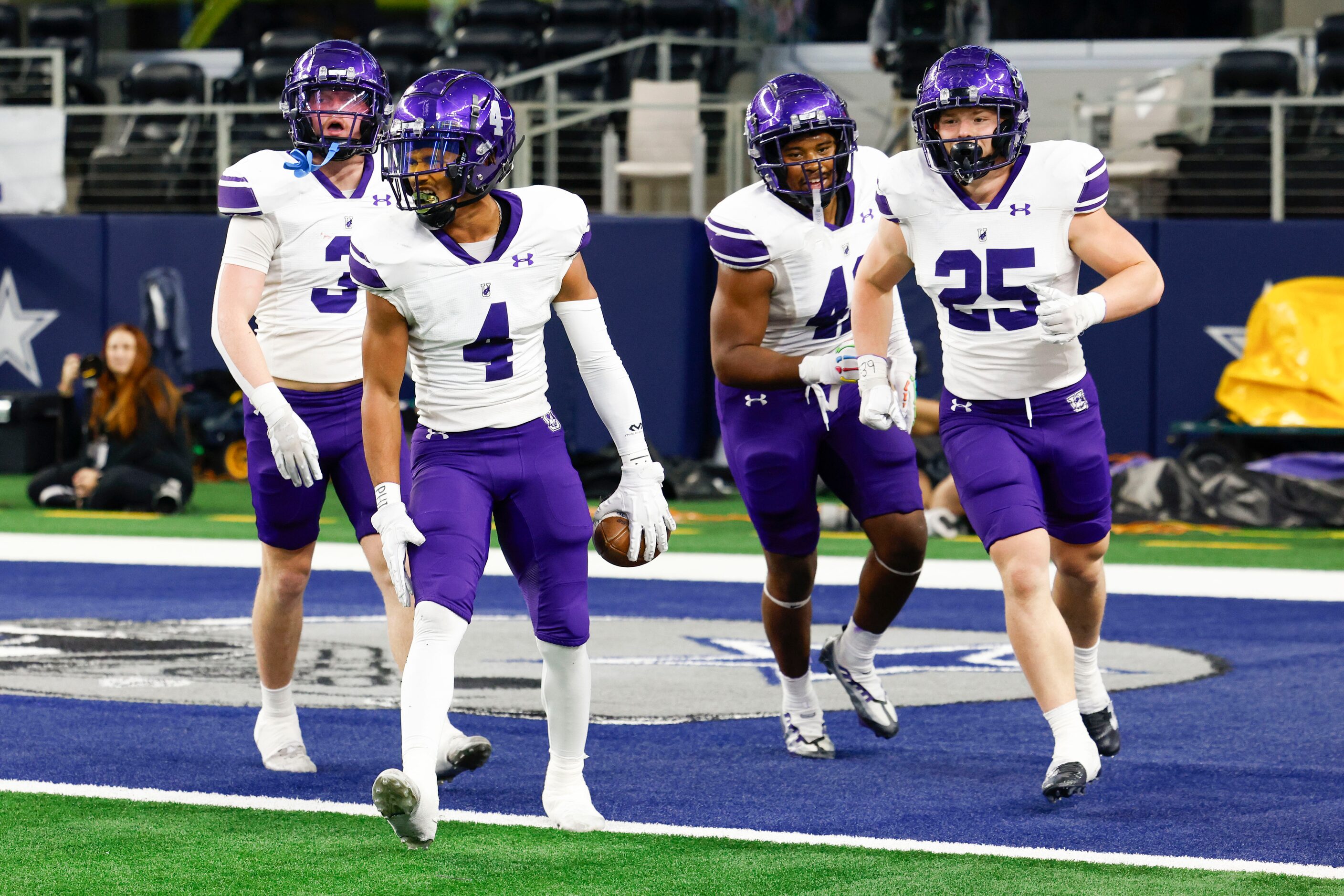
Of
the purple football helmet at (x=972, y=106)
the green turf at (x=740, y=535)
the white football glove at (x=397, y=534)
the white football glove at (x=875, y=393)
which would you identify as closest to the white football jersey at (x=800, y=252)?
the white football glove at (x=875, y=393)

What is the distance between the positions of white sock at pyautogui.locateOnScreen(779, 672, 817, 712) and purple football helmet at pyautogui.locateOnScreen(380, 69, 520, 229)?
1877mm

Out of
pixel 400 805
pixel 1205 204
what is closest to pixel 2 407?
pixel 1205 204

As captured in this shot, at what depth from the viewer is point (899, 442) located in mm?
5344

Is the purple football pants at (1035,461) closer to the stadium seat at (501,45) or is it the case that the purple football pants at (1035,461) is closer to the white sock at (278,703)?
the white sock at (278,703)

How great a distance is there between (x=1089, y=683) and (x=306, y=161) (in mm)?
2668

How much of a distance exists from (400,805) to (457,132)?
1.55 metres

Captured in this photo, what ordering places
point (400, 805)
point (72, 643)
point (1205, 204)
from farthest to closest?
point (1205, 204), point (72, 643), point (400, 805)

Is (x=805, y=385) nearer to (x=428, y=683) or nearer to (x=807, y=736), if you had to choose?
(x=807, y=736)

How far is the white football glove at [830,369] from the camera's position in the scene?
17.0 feet

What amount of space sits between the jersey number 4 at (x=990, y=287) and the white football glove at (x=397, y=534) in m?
1.66

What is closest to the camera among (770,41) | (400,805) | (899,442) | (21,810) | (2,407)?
(400,805)

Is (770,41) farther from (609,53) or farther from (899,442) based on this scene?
(899,442)

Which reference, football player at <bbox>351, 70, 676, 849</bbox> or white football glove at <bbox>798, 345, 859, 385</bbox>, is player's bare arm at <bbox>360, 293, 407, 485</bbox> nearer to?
football player at <bbox>351, 70, 676, 849</bbox>

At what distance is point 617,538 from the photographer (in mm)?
4547
